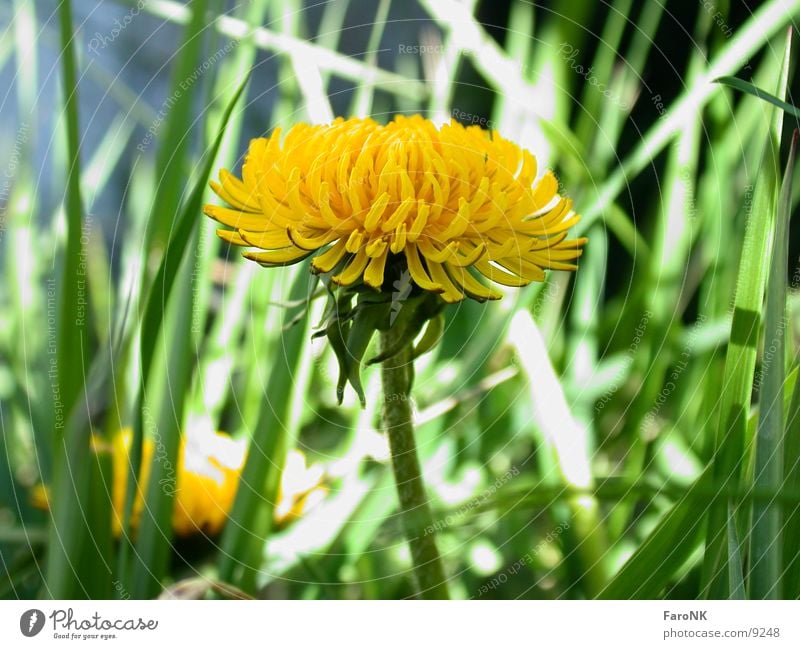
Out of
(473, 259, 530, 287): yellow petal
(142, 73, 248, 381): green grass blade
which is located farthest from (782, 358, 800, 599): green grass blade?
(142, 73, 248, 381): green grass blade

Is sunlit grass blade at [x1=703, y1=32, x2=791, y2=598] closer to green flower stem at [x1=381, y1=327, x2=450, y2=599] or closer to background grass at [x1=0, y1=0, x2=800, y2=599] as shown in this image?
background grass at [x1=0, y1=0, x2=800, y2=599]

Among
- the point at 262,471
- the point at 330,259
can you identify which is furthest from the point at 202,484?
the point at 330,259

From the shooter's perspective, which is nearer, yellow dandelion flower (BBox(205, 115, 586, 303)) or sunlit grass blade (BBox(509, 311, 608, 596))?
yellow dandelion flower (BBox(205, 115, 586, 303))
